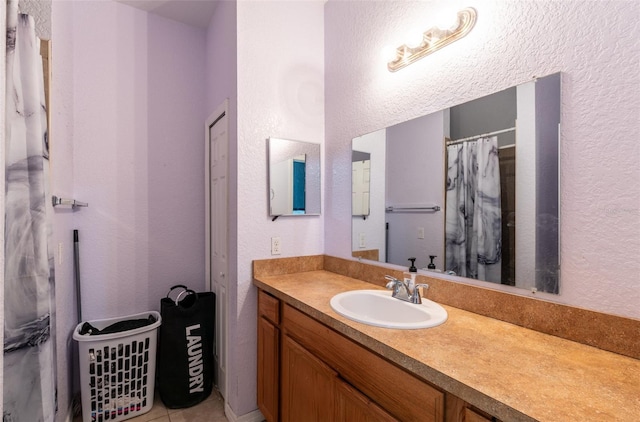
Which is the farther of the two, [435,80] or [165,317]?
[165,317]

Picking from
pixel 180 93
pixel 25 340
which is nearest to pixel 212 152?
pixel 180 93

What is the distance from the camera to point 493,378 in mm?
730

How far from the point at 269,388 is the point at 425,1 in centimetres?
216

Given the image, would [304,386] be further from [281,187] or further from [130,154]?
[130,154]

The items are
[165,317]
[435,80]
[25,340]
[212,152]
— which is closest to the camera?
[25,340]

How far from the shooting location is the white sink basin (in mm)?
1089

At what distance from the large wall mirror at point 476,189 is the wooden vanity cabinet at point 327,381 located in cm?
57


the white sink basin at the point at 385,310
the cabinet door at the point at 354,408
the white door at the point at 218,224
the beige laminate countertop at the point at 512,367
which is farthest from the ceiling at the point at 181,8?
the cabinet door at the point at 354,408

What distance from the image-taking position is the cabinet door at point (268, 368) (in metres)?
1.60

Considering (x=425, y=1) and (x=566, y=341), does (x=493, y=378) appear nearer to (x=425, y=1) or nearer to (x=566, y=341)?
(x=566, y=341)

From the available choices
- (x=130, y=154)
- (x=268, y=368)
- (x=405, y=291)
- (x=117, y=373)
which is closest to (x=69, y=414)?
(x=117, y=373)

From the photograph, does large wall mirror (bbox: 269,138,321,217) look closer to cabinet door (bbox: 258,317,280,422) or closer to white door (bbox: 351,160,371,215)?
white door (bbox: 351,160,371,215)

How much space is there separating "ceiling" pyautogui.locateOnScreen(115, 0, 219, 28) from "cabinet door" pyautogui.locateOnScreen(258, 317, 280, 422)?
223 cm

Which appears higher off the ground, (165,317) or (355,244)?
(355,244)
